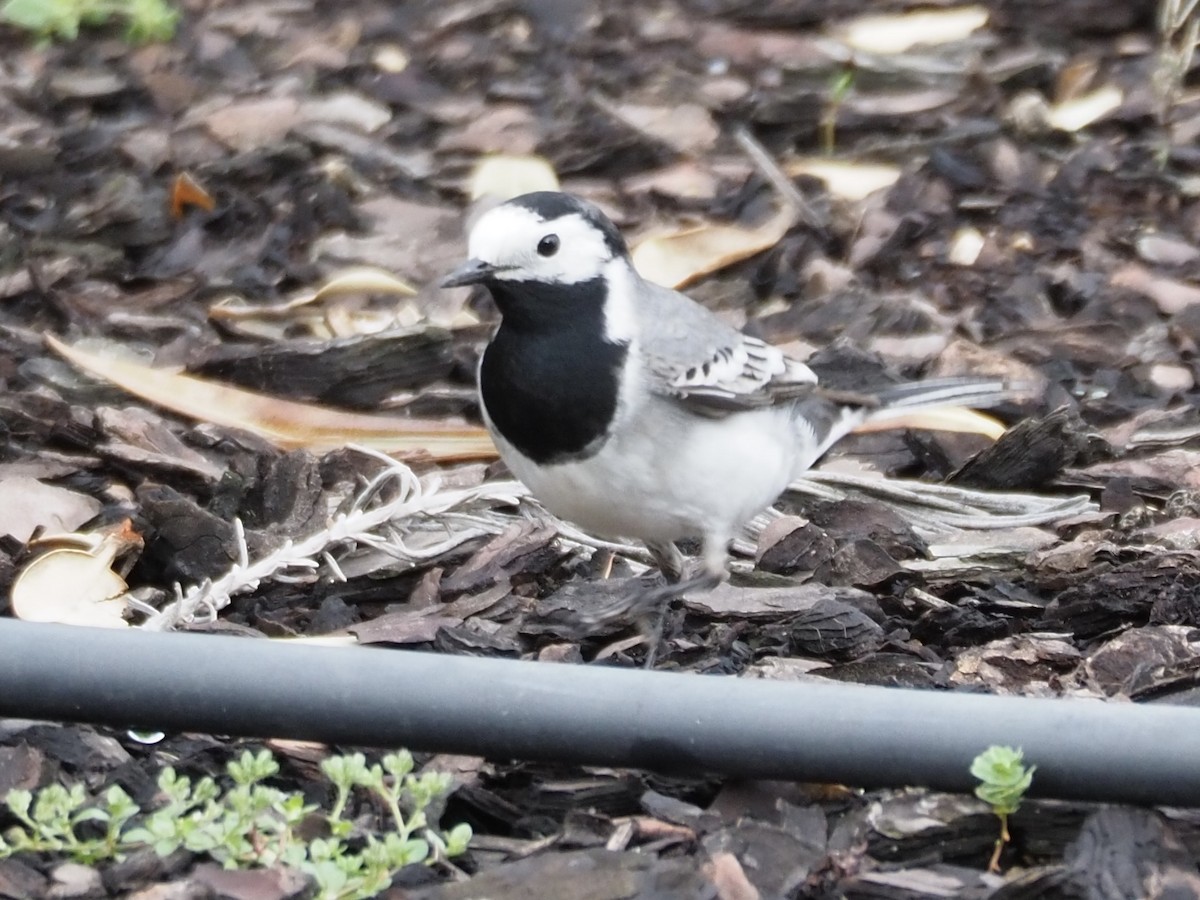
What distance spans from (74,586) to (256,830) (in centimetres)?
158

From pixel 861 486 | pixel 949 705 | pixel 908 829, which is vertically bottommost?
pixel 861 486

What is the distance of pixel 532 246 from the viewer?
5082 mm

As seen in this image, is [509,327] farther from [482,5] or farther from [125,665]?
[482,5]

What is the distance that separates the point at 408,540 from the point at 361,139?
124 inches

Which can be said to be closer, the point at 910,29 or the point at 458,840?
the point at 458,840

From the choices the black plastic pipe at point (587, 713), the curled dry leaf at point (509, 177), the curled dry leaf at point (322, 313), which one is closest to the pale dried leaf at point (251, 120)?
the curled dry leaf at point (509, 177)

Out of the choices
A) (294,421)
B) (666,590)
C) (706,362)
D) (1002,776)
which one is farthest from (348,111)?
(1002,776)

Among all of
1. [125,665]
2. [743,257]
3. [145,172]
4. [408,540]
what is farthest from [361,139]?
[125,665]

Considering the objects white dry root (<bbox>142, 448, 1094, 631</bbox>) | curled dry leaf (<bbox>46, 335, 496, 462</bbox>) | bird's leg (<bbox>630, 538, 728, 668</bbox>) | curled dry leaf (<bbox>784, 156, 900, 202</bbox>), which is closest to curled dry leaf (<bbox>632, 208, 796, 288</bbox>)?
curled dry leaf (<bbox>784, 156, 900, 202</bbox>)

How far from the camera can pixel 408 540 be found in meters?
5.44

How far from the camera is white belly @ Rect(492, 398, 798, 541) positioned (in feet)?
16.1

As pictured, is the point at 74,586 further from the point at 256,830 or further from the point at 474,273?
the point at 256,830

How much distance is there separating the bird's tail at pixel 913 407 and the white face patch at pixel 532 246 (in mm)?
1000

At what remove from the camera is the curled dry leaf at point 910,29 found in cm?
877
